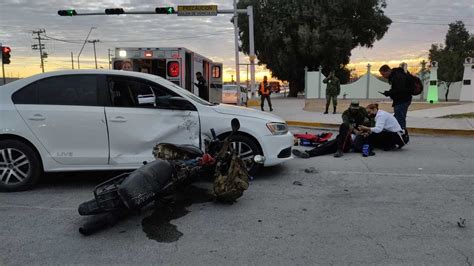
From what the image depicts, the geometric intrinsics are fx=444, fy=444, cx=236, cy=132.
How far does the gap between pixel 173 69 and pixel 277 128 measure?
918 centimetres

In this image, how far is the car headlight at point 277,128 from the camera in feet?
20.6

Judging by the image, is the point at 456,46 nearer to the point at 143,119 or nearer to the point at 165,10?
the point at 165,10

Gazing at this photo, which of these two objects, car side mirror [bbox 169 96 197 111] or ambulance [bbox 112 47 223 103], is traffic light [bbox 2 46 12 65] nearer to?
ambulance [bbox 112 47 223 103]

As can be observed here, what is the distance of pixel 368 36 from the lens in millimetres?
41500

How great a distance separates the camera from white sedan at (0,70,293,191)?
5.65 meters

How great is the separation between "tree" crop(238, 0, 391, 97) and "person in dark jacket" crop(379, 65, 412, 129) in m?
29.3

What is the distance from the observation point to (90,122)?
5695 mm

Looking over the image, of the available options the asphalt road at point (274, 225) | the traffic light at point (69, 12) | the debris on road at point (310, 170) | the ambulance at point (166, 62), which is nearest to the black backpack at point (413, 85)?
the asphalt road at point (274, 225)

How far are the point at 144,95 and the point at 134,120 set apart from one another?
37cm

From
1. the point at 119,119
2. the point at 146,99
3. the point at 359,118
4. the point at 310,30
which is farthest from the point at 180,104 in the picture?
the point at 310,30

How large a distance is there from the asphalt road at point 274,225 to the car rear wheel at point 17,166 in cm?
17

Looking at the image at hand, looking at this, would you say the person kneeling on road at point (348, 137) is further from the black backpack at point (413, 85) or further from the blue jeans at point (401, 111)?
the black backpack at point (413, 85)

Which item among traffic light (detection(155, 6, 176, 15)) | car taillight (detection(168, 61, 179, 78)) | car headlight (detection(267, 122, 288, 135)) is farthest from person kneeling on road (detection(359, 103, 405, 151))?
traffic light (detection(155, 6, 176, 15))

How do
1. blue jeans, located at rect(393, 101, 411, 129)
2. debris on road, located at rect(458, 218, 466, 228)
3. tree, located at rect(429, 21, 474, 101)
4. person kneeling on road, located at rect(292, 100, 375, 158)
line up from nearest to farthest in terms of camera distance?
debris on road, located at rect(458, 218, 466, 228) → person kneeling on road, located at rect(292, 100, 375, 158) → blue jeans, located at rect(393, 101, 411, 129) → tree, located at rect(429, 21, 474, 101)
